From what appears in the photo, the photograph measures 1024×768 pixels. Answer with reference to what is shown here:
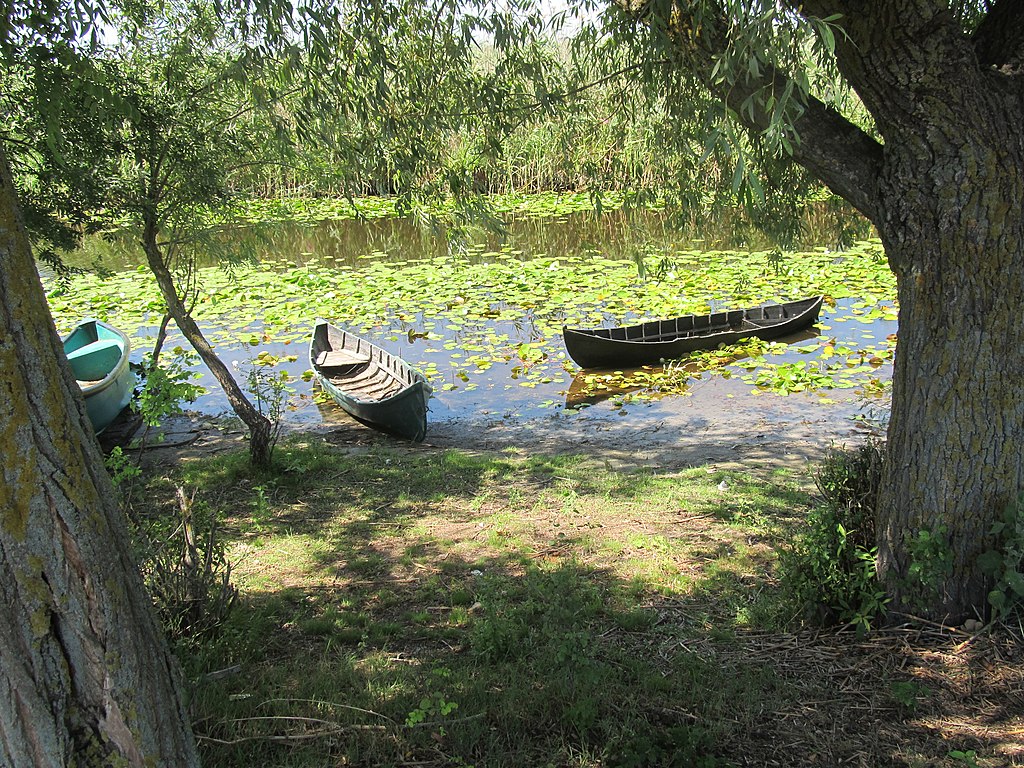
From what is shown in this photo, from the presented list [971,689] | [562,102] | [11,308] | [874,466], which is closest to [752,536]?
[874,466]

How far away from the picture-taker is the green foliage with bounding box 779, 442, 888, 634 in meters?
3.85

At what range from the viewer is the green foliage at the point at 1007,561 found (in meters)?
3.45

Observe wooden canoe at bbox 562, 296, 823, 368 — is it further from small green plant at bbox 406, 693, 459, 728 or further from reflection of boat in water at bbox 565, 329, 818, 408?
small green plant at bbox 406, 693, 459, 728

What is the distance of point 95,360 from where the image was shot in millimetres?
10320

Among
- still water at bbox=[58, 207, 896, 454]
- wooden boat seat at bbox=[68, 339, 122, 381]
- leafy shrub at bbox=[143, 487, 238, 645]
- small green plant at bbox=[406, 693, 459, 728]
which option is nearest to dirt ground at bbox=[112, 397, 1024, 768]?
small green plant at bbox=[406, 693, 459, 728]

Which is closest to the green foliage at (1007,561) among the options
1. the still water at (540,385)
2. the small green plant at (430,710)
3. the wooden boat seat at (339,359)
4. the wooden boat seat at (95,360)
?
the small green plant at (430,710)

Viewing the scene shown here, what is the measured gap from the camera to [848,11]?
3262mm

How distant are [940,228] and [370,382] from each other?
27.6 feet

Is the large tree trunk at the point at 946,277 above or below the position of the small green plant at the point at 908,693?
above

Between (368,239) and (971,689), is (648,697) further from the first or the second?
(368,239)

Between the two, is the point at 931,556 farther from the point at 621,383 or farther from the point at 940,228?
the point at 621,383

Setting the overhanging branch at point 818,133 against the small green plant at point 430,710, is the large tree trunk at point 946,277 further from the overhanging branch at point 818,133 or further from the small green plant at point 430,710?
the small green plant at point 430,710

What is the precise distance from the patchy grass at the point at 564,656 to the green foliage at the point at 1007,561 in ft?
0.57

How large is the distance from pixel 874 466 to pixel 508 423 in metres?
6.22
